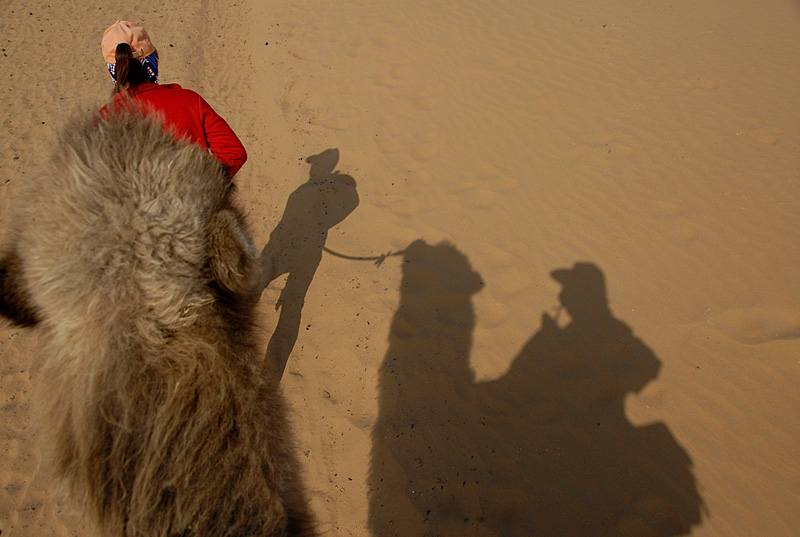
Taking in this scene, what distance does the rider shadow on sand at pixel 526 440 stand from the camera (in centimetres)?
262

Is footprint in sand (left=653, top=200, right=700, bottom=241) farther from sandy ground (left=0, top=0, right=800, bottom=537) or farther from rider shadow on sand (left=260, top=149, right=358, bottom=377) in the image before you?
rider shadow on sand (left=260, top=149, right=358, bottom=377)

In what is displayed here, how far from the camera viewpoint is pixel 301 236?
4418mm

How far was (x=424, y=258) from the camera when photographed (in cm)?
409

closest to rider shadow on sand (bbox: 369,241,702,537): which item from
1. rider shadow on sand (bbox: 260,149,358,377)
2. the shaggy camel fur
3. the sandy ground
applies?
the sandy ground


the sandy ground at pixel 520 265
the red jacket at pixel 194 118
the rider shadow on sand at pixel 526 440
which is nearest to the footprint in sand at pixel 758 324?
the sandy ground at pixel 520 265

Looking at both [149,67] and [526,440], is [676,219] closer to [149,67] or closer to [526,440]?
[526,440]

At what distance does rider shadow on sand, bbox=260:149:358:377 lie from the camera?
3641mm

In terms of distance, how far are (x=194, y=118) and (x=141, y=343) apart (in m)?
1.48

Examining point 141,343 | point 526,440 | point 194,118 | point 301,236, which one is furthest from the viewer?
point 301,236

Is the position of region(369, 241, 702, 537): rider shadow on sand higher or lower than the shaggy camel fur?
lower

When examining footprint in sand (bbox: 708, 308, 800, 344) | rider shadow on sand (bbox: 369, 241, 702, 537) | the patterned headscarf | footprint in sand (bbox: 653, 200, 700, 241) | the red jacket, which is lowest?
rider shadow on sand (bbox: 369, 241, 702, 537)

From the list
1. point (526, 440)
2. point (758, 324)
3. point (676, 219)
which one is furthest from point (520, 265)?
point (758, 324)

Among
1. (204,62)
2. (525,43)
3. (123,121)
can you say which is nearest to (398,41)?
(525,43)

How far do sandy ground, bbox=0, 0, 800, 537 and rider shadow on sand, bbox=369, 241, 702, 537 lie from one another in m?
0.02
